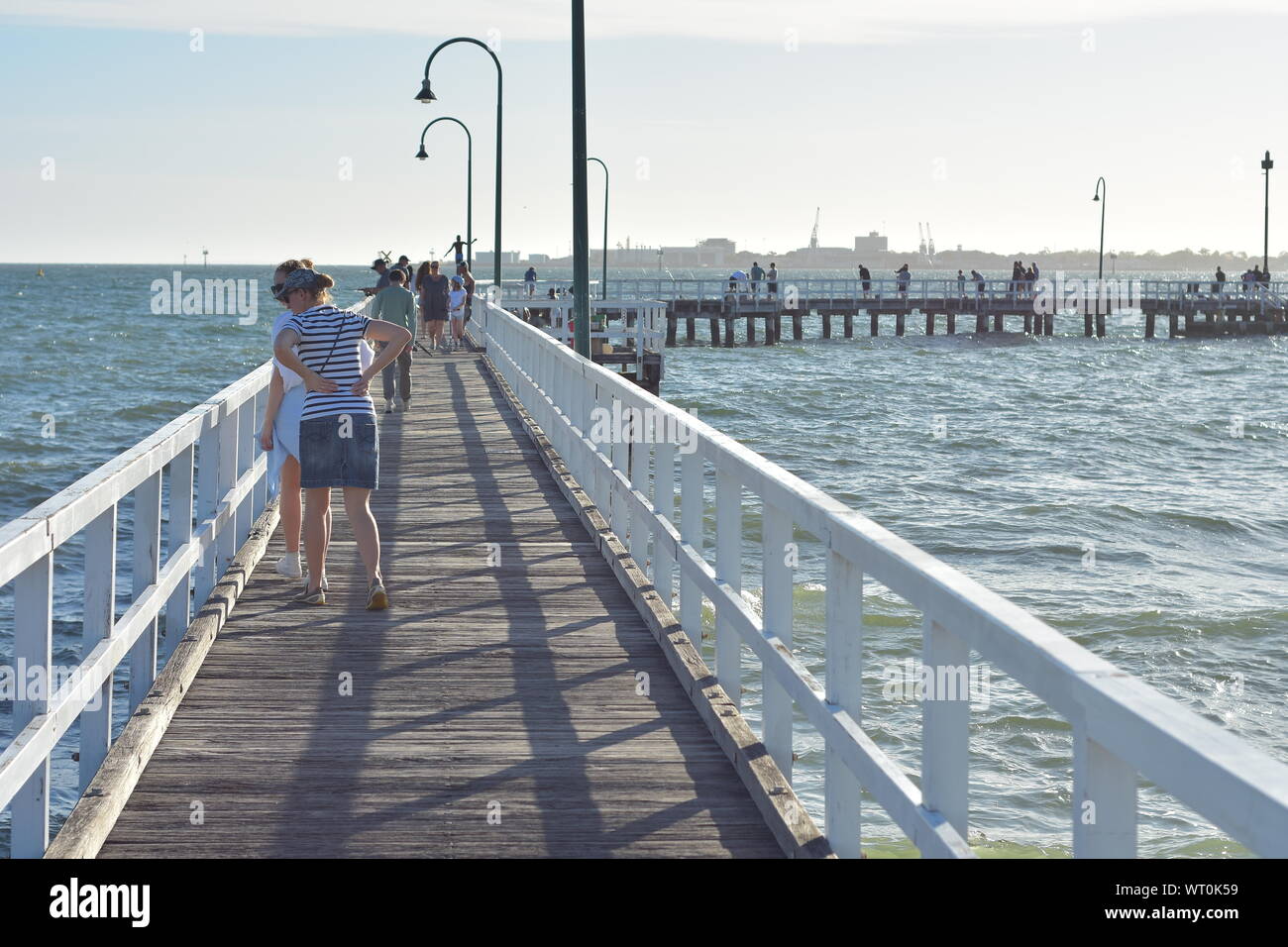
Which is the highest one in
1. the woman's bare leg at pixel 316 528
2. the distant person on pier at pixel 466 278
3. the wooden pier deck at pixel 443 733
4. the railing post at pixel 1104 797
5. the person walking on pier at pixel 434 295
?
the distant person on pier at pixel 466 278

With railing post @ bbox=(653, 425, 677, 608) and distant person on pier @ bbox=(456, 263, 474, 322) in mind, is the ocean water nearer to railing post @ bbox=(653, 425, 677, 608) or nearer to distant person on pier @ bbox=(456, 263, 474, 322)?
railing post @ bbox=(653, 425, 677, 608)

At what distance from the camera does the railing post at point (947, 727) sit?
11.6ft

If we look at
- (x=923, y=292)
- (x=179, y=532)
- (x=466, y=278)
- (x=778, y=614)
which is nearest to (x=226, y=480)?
(x=179, y=532)

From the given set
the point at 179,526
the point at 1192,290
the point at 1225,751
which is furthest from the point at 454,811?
the point at 1192,290

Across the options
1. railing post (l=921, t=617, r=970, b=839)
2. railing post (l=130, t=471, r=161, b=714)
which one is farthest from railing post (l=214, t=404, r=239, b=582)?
railing post (l=921, t=617, r=970, b=839)

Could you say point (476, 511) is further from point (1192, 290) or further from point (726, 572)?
point (1192, 290)

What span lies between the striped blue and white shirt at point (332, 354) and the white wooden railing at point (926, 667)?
1.45 metres

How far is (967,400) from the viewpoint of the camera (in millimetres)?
48656

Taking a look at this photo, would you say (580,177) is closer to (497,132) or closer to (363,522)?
(363,522)

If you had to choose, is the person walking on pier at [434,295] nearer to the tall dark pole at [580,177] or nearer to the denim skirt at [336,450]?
the tall dark pole at [580,177]

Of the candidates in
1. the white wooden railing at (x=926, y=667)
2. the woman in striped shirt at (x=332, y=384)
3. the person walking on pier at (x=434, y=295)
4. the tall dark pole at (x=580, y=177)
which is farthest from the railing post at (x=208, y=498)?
the person walking on pier at (x=434, y=295)

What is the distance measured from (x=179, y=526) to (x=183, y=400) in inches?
1454

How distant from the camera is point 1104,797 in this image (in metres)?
2.79

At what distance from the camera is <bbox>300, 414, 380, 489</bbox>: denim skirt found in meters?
7.50
